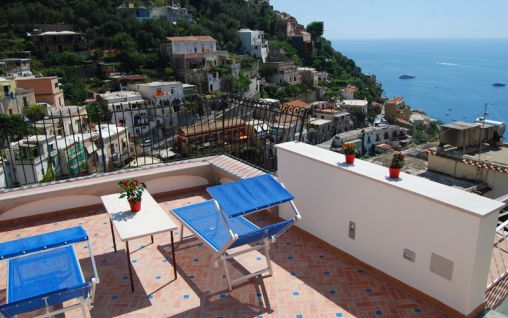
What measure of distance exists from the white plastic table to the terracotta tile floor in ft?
0.79

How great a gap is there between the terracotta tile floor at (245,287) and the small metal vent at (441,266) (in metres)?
0.35

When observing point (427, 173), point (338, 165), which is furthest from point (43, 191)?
point (427, 173)

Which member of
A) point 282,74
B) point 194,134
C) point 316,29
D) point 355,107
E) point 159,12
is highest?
point 159,12

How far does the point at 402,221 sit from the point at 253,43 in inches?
2575

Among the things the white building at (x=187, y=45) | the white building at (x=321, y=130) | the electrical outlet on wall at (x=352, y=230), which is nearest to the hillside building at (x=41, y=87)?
the white building at (x=187, y=45)

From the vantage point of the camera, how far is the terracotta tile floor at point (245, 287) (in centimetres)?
332

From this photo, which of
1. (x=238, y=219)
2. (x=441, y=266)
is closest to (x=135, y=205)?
(x=238, y=219)

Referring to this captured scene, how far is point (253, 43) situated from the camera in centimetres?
6538

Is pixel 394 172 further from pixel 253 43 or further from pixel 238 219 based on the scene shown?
pixel 253 43

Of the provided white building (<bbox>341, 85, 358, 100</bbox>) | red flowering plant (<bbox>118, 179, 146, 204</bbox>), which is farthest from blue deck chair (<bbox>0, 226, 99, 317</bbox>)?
white building (<bbox>341, 85, 358, 100</bbox>)

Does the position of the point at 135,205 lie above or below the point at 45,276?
above

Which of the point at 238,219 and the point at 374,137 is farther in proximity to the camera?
the point at 374,137

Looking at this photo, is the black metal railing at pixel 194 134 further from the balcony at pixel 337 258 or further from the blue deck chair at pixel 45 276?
the blue deck chair at pixel 45 276

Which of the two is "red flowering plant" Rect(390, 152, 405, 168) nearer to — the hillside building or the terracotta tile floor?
the terracotta tile floor
